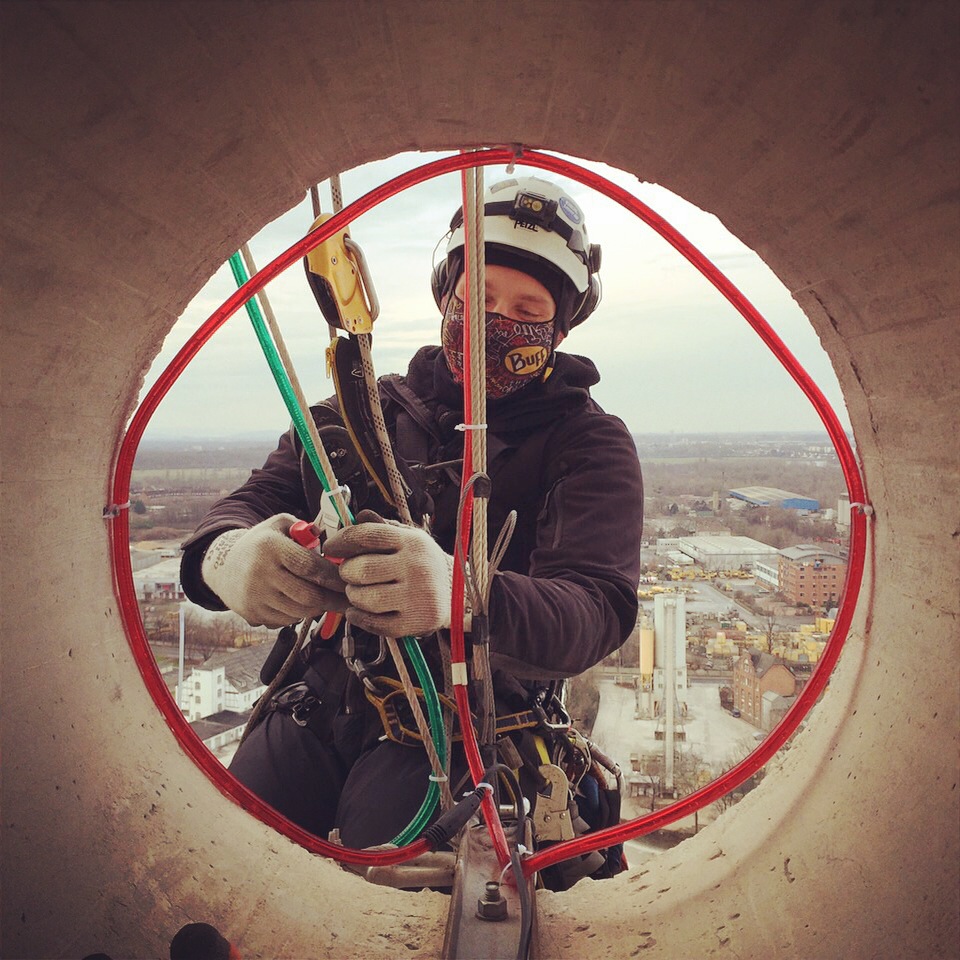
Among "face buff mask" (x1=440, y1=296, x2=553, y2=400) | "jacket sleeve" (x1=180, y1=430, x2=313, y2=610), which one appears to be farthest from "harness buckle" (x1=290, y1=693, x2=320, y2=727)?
"face buff mask" (x1=440, y1=296, x2=553, y2=400)

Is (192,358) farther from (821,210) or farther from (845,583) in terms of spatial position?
(845,583)

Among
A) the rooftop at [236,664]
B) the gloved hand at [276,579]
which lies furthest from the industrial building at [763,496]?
the gloved hand at [276,579]

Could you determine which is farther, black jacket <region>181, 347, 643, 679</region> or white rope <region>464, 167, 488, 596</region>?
black jacket <region>181, 347, 643, 679</region>

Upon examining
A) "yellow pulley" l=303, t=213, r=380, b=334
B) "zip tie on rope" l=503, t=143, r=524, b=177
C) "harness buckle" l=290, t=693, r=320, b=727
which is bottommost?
"harness buckle" l=290, t=693, r=320, b=727

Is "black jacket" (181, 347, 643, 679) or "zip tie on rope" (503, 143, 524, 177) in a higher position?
"zip tie on rope" (503, 143, 524, 177)

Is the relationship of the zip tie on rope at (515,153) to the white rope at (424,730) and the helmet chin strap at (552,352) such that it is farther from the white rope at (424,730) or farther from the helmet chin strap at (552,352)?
the white rope at (424,730)

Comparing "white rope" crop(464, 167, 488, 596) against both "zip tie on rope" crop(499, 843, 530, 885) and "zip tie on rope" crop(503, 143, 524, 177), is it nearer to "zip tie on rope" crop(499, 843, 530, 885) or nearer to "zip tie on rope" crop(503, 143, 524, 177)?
"zip tie on rope" crop(503, 143, 524, 177)

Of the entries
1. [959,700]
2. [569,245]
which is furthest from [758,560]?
[959,700]
